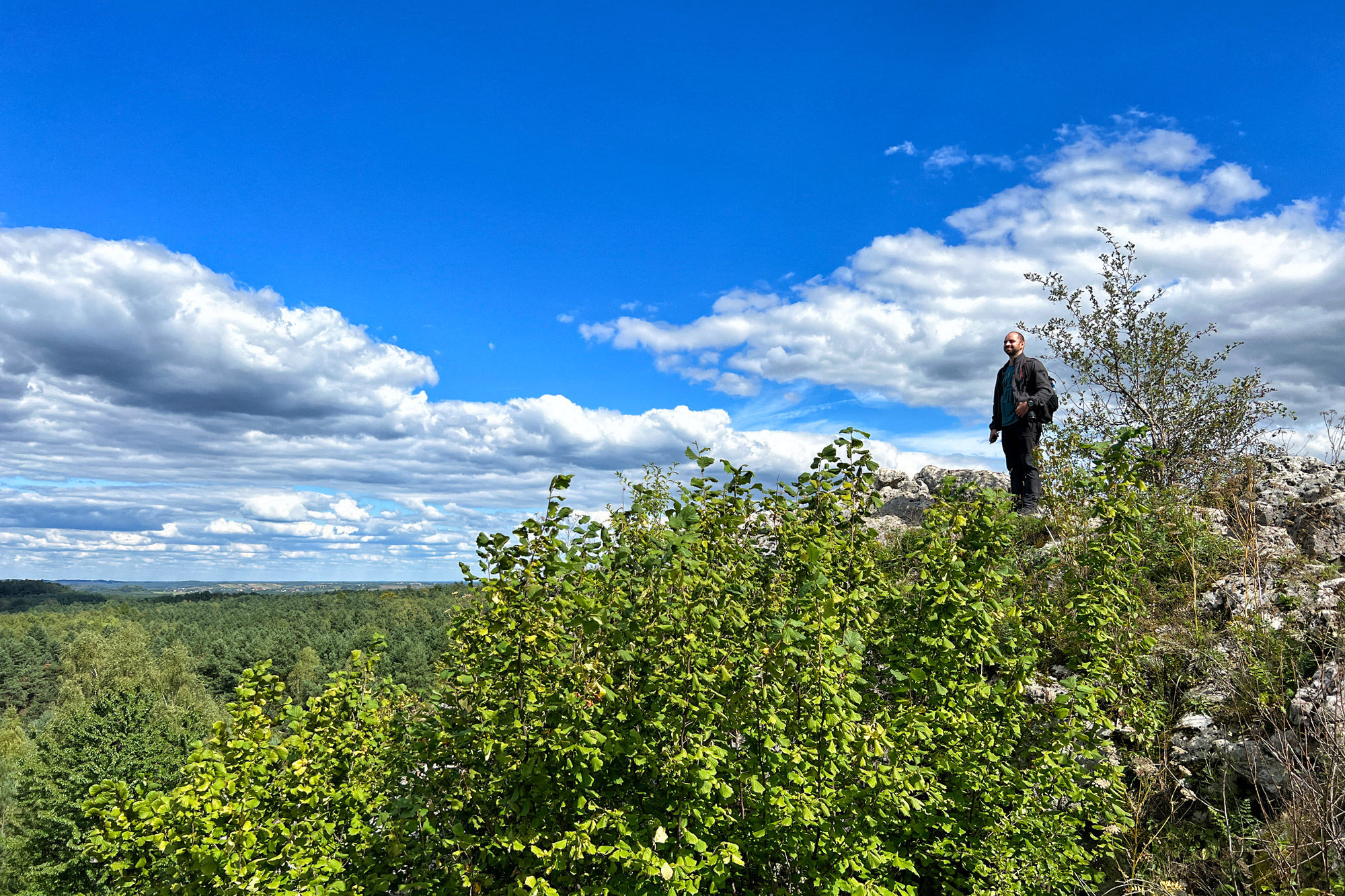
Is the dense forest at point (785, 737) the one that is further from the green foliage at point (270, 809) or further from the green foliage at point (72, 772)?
the green foliage at point (72, 772)

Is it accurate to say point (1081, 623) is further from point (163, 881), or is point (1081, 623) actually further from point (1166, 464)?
point (1166, 464)

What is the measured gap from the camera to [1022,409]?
9.73m

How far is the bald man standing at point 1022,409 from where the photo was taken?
384 inches

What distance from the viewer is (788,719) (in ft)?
11.9

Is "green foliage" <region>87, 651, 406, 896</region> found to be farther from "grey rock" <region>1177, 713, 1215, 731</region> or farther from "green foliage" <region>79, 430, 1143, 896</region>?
"grey rock" <region>1177, 713, 1215, 731</region>

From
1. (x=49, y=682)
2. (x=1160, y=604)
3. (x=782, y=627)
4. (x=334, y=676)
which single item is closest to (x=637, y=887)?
(x=782, y=627)

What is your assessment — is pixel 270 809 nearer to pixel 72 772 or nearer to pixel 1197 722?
pixel 1197 722

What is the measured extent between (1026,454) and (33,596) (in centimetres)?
20396

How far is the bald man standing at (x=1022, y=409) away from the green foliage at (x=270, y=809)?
27.2ft

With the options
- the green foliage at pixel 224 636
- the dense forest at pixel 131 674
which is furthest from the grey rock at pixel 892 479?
the green foliage at pixel 224 636

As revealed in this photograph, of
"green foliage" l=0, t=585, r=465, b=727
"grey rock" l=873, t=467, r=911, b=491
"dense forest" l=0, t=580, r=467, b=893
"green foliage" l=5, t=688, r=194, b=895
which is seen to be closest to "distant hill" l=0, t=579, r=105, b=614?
"dense forest" l=0, t=580, r=467, b=893

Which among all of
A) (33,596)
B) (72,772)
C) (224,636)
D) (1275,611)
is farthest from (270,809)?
(33,596)

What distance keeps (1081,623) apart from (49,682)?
306 ft

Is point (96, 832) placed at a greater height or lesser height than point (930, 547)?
lesser
